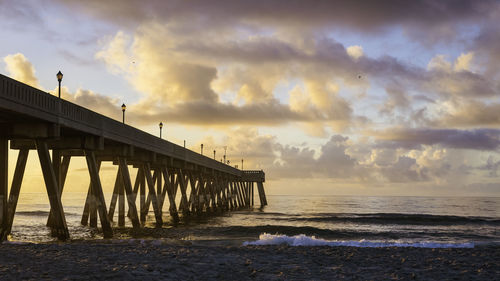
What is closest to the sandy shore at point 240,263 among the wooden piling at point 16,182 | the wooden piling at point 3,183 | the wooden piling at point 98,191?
the wooden piling at point 3,183

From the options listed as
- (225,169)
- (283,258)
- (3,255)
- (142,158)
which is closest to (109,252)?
(3,255)

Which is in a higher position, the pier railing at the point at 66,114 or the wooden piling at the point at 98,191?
the pier railing at the point at 66,114

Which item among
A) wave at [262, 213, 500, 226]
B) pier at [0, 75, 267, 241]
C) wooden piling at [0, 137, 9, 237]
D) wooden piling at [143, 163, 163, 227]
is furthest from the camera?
wave at [262, 213, 500, 226]

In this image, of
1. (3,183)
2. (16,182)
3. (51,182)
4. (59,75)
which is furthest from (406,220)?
(3,183)

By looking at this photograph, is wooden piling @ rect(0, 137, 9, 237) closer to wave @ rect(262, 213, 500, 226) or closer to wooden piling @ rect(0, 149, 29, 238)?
wooden piling @ rect(0, 149, 29, 238)

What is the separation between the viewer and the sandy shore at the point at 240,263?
11289 millimetres

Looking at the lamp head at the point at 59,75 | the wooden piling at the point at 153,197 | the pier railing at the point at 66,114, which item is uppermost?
the lamp head at the point at 59,75

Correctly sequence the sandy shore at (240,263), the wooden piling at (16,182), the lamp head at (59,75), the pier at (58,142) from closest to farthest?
the sandy shore at (240,263)
the pier at (58,142)
the lamp head at (59,75)
the wooden piling at (16,182)

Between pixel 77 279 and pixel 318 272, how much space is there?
5.72 meters

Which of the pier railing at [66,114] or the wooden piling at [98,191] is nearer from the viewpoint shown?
the pier railing at [66,114]

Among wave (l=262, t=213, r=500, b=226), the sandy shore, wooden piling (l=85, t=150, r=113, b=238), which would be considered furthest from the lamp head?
wave (l=262, t=213, r=500, b=226)

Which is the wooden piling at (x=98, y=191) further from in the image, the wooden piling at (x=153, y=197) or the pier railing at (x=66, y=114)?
the wooden piling at (x=153, y=197)

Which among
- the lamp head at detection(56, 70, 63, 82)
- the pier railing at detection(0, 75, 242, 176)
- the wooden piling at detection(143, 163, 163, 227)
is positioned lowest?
the wooden piling at detection(143, 163, 163, 227)

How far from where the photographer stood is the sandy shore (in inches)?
444
